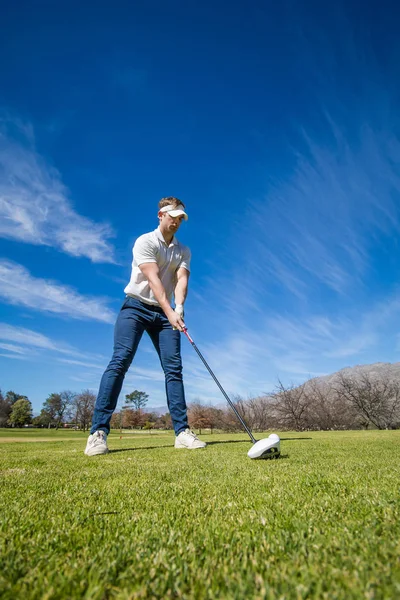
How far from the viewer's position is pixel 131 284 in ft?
17.6

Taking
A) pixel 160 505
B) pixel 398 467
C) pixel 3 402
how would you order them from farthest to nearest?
pixel 3 402
pixel 398 467
pixel 160 505

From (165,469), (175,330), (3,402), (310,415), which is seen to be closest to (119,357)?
(175,330)

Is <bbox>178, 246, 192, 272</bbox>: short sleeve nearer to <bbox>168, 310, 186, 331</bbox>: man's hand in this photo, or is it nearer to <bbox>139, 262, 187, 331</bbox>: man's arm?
<bbox>139, 262, 187, 331</bbox>: man's arm

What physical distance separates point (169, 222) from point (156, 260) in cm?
70

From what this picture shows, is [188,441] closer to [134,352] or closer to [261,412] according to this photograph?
[134,352]

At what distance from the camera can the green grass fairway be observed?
2.76 ft

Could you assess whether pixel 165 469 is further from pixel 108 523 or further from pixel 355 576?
pixel 355 576

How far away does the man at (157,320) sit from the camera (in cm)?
469

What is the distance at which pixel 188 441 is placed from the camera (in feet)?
15.6

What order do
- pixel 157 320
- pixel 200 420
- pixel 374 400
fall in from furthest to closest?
pixel 200 420, pixel 374 400, pixel 157 320

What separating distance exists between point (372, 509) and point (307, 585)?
83cm

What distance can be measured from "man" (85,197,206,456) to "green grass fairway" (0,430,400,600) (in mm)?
2485

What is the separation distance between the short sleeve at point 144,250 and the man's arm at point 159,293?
0.10 metres

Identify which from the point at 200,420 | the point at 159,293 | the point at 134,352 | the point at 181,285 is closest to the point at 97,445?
the point at 134,352
